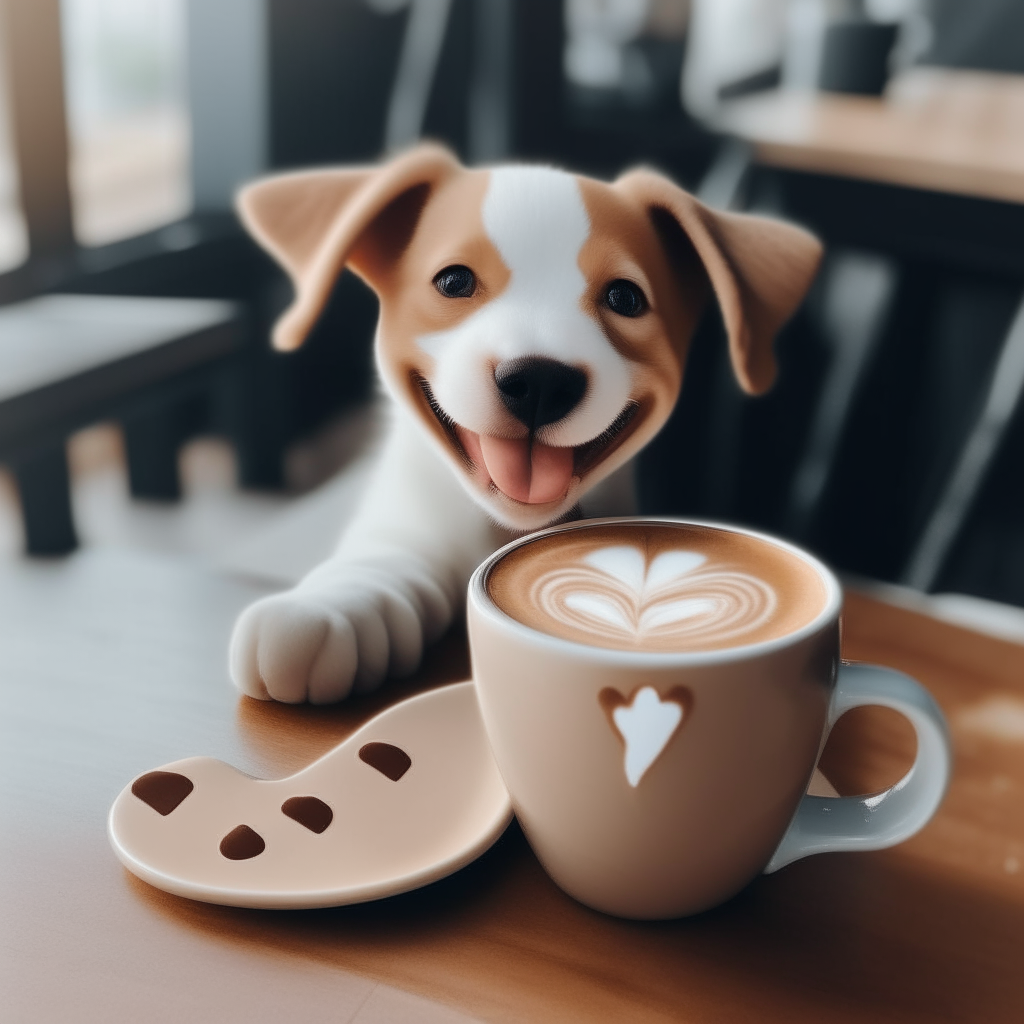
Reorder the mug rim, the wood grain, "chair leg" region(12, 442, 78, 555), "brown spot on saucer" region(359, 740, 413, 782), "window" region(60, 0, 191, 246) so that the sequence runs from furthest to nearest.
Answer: "window" region(60, 0, 191, 246), the wood grain, "chair leg" region(12, 442, 78, 555), "brown spot on saucer" region(359, 740, 413, 782), the mug rim

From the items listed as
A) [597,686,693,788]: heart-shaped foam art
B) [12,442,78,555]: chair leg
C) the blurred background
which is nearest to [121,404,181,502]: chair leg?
the blurred background

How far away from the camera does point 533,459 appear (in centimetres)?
43

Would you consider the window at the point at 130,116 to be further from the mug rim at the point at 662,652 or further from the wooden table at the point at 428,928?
the mug rim at the point at 662,652

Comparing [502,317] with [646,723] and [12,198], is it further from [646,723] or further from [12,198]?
[12,198]

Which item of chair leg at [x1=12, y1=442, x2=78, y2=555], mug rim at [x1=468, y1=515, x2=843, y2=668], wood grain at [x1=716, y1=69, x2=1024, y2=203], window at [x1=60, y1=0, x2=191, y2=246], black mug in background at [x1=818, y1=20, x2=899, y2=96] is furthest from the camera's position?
window at [x1=60, y1=0, x2=191, y2=246]

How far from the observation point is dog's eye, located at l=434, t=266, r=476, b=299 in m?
0.43

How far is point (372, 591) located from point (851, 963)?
228 millimetres

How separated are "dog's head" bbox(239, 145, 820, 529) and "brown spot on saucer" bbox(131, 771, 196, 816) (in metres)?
0.15

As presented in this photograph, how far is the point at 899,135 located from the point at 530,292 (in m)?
1.08

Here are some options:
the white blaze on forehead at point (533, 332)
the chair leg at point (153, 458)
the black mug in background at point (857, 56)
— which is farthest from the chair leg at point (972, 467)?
the white blaze on forehead at point (533, 332)

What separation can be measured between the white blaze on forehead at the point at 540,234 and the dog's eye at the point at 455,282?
0.02m

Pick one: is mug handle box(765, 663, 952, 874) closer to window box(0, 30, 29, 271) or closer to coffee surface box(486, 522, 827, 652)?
coffee surface box(486, 522, 827, 652)

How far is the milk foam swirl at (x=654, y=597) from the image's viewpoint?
0.34 metres

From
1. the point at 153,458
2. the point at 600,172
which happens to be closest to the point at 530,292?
the point at 600,172
